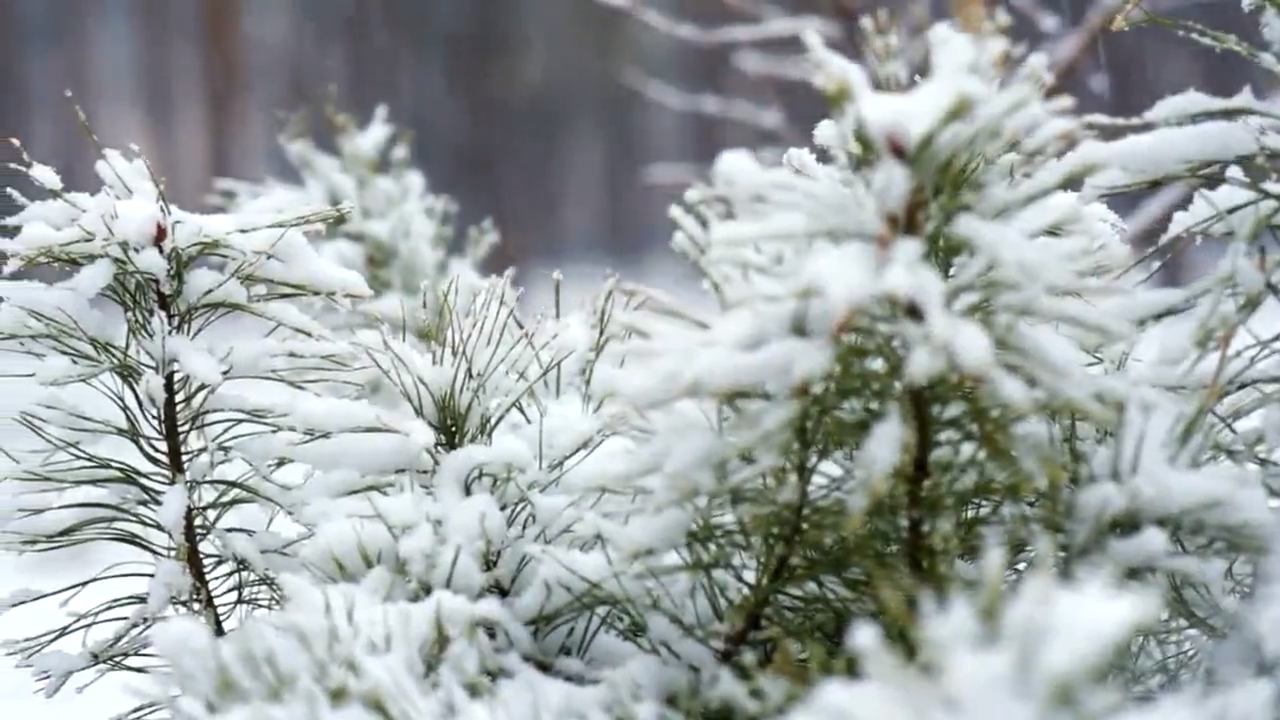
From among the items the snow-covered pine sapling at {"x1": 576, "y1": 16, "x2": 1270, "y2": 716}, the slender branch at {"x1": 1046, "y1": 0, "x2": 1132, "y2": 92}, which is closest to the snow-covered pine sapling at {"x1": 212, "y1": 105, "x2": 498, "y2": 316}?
the slender branch at {"x1": 1046, "y1": 0, "x2": 1132, "y2": 92}

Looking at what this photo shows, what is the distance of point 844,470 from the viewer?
1.27ft

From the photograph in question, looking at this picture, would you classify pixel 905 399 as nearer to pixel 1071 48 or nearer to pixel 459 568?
pixel 459 568

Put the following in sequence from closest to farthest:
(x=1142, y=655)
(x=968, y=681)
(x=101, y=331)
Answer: (x=968, y=681) < (x=1142, y=655) < (x=101, y=331)

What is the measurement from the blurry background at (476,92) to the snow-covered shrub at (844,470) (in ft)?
8.26

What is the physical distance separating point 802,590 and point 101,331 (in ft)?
1.18

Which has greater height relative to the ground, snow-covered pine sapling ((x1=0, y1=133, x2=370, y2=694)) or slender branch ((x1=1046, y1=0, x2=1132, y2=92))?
slender branch ((x1=1046, y1=0, x2=1132, y2=92))

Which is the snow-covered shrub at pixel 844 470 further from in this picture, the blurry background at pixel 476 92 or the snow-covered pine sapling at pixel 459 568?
the blurry background at pixel 476 92

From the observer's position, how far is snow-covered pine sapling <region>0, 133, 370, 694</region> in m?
0.54

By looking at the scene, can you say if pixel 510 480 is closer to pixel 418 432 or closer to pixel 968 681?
pixel 418 432

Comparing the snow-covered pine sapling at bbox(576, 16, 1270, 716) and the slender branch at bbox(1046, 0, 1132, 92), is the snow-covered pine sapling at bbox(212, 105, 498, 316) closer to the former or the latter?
the slender branch at bbox(1046, 0, 1132, 92)

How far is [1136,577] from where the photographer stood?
368 millimetres

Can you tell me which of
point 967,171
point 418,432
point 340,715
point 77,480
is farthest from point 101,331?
point 967,171

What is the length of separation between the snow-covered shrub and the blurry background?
252cm

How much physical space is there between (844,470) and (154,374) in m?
0.34
